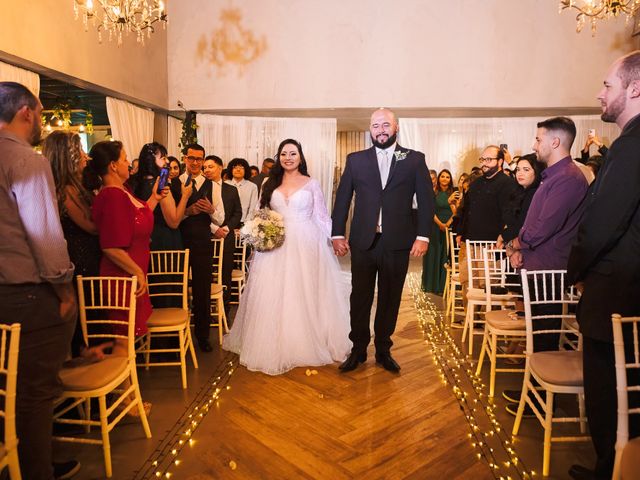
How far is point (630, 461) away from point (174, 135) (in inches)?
384

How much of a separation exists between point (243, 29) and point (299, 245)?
6.49 metres

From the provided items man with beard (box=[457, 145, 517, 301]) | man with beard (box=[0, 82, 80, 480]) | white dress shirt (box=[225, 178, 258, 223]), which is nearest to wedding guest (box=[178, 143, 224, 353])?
white dress shirt (box=[225, 178, 258, 223])

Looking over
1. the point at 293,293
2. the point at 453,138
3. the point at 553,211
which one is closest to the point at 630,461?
the point at 553,211

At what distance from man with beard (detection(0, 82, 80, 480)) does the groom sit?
87.6 inches

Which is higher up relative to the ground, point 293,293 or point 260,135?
point 260,135

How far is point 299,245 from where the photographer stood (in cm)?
402

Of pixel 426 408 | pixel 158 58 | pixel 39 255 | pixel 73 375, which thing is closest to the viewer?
pixel 39 255

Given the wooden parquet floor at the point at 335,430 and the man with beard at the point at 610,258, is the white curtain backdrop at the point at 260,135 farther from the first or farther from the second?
the man with beard at the point at 610,258

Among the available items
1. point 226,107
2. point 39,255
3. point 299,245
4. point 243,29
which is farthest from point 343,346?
point 243,29

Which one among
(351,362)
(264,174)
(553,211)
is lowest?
(351,362)

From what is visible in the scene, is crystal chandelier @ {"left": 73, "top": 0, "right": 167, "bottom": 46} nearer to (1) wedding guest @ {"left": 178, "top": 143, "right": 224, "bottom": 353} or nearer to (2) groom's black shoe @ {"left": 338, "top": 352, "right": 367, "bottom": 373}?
(1) wedding guest @ {"left": 178, "top": 143, "right": 224, "bottom": 353}

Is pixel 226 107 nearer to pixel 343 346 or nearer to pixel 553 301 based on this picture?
pixel 343 346

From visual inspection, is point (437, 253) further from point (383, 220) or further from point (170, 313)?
point (170, 313)

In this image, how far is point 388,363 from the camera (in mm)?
3820
